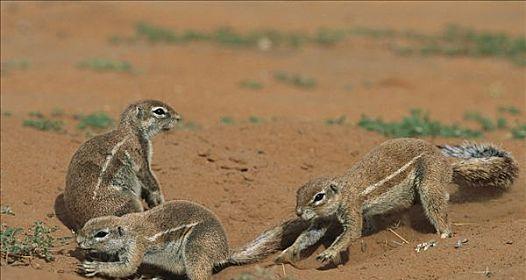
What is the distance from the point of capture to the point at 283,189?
32.8 feet

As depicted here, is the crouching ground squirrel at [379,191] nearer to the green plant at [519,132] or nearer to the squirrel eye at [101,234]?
the squirrel eye at [101,234]

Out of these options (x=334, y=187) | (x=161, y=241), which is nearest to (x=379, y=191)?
(x=334, y=187)

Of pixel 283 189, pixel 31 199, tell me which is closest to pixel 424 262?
pixel 283 189

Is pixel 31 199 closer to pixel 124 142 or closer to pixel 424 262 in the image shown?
pixel 124 142

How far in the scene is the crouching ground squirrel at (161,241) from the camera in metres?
7.59

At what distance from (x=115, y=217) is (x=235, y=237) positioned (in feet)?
5.73

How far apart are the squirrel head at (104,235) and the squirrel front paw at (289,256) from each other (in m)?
1.51

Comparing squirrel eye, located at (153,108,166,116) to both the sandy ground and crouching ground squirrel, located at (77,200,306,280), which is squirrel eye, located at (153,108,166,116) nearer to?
the sandy ground

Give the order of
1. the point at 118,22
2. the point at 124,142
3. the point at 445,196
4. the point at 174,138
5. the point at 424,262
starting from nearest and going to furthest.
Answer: the point at 424,262
the point at 445,196
the point at 124,142
the point at 174,138
the point at 118,22

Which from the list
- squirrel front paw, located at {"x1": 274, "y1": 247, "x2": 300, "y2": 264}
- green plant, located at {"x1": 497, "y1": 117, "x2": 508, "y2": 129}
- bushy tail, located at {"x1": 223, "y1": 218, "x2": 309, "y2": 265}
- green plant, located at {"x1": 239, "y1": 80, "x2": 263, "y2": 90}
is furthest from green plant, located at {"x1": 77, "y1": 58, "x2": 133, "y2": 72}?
squirrel front paw, located at {"x1": 274, "y1": 247, "x2": 300, "y2": 264}

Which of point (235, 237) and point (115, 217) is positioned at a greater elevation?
point (115, 217)

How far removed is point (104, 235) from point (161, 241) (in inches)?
21.0

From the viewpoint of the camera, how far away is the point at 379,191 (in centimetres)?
847

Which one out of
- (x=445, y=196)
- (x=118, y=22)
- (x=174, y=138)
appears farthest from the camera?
Answer: (x=118, y=22)
